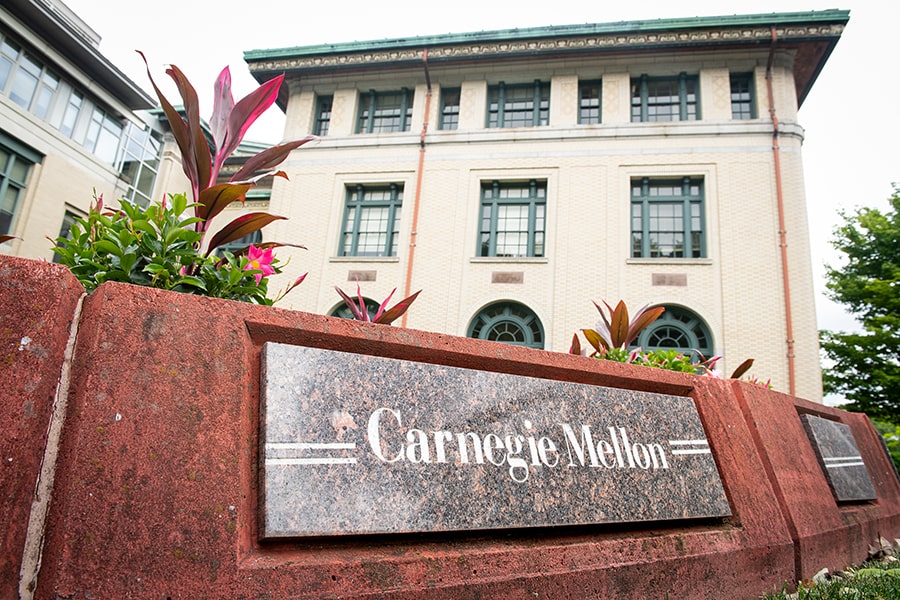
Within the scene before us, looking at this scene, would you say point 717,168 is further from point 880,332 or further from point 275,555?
point 275,555

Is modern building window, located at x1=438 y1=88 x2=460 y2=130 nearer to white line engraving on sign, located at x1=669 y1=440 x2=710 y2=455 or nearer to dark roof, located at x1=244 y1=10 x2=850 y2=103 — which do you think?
dark roof, located at x1=244 y1=10 x2=850 y2=103

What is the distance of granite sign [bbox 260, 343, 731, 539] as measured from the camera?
1816 millimetres

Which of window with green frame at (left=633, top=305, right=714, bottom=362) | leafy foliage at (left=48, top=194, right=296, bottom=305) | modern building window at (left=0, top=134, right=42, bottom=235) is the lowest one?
leafy foliage at (left=48, top=194, right=296, bottom=305)

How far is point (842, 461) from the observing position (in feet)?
14.8

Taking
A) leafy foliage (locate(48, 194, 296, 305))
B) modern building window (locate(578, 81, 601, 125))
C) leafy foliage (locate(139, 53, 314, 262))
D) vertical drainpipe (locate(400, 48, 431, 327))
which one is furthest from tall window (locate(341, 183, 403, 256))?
leafy foliage (locate(48, 194, 296, 305))

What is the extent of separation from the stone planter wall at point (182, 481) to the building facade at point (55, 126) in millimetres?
15158

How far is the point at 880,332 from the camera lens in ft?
57.1

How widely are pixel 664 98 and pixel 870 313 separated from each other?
10089mm

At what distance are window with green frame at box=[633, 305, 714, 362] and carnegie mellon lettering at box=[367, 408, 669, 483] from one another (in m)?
12.7

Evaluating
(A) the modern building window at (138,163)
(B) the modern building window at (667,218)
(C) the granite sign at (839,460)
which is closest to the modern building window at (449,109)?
(B) the modern building window at (667,218)

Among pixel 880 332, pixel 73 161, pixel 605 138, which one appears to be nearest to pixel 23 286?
pixel 605 138

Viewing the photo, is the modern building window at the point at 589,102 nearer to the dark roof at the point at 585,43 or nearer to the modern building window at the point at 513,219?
the dark roof at the point at 585,43

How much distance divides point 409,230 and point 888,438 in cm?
1963

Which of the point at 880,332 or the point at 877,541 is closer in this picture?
the point at 877,541
